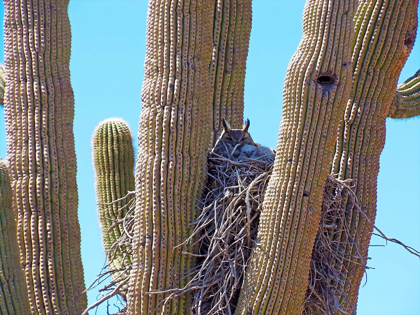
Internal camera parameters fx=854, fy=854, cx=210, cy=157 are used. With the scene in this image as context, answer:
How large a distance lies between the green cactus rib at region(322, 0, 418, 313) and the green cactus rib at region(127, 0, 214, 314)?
1268 mm

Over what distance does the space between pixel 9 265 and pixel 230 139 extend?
2223 mm

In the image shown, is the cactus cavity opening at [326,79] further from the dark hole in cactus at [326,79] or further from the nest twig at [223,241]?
the nest twig at [223,241]

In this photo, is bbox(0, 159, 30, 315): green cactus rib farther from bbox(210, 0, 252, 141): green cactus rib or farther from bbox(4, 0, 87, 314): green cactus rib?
bbox(210, 0, 252, 141): green cactus rib

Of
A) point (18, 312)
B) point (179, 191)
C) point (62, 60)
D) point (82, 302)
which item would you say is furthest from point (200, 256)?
point (62, 60)

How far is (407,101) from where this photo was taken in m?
7.97

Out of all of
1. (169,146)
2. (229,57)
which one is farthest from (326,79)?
(229,57)

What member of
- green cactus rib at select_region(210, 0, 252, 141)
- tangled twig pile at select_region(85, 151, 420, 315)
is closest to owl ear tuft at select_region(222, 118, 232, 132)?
green cactus rib at select_region(210, 0, 252, 141)

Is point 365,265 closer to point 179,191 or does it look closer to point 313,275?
point 313,275

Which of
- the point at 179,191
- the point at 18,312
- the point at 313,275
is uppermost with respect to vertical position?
the point at 179,191

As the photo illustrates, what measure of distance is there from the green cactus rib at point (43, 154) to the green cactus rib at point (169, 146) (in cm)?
67

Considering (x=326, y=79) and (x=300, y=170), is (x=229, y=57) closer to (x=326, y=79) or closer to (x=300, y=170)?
(x=326, y=79)

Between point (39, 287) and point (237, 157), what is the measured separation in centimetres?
200

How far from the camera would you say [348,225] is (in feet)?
22.6

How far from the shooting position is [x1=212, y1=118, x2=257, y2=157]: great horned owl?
7.39 m
